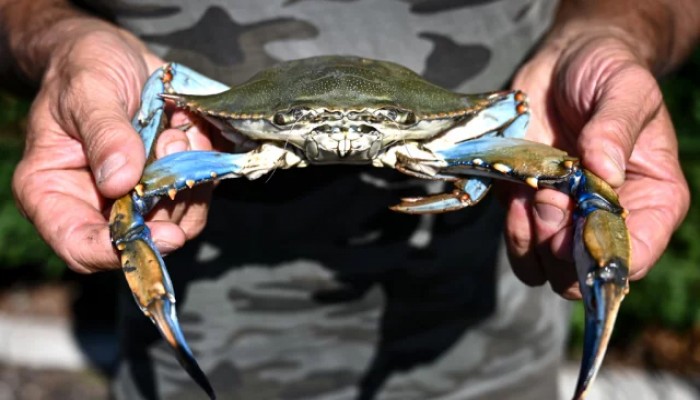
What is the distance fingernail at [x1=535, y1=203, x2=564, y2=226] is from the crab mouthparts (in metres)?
0.44

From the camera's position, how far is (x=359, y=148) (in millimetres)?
2154

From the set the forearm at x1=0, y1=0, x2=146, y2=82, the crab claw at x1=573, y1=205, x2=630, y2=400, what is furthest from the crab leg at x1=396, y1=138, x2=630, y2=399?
the forearm at x1=0, y1=0, x2=146, y2=82

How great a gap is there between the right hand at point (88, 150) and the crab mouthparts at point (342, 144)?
34 cm

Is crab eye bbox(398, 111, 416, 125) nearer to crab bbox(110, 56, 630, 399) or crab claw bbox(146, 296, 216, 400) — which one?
crab bbox(110, 56, 630, 399)

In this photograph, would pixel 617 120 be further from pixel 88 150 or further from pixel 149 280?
pixel 88 150

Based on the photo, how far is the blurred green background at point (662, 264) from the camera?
437cm

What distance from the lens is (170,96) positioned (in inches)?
87.1

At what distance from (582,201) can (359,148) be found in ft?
1.85

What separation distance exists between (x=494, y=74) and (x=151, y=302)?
4.36ft

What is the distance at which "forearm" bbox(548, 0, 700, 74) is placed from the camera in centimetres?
259

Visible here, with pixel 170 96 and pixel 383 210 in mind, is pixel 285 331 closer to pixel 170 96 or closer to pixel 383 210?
pixel 383 210

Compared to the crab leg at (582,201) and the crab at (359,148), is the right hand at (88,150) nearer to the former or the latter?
A: the crab at (359,148)

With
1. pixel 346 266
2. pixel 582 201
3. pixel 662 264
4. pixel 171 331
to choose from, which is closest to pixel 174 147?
pixel 171 331

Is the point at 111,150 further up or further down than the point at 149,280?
further up
